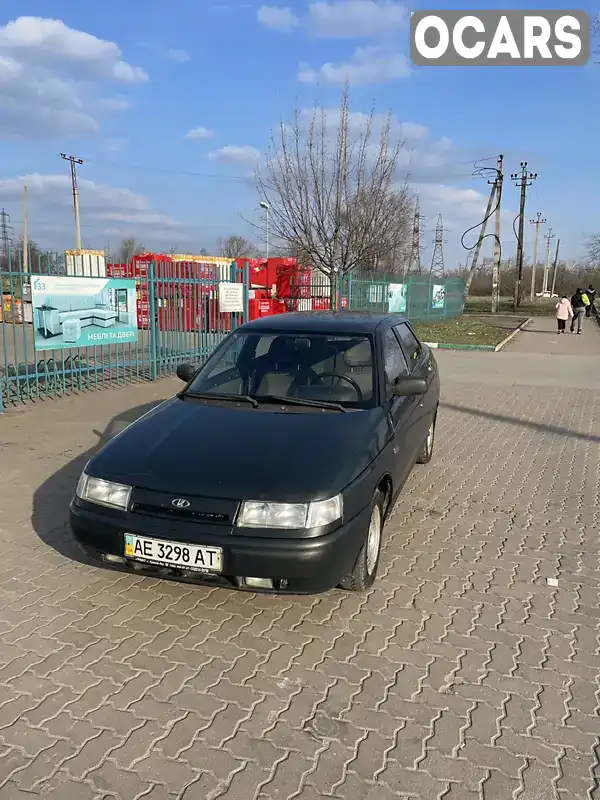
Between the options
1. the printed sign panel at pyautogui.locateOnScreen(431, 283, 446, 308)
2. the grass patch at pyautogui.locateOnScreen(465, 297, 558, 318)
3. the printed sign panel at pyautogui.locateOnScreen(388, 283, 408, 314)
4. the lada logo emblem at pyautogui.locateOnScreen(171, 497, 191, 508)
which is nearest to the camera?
the lada logo emblem at pyautogui.locateOnScreen(171, 497, 191, 508)

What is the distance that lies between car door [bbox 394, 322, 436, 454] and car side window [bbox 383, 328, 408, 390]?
0.12 metres

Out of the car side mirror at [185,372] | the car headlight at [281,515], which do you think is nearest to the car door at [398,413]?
the car headlight at [281,515]

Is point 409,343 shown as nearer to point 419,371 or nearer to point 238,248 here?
point 419,371

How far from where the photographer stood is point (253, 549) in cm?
295

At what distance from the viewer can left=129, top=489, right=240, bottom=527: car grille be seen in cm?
303

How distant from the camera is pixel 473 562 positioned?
413 cm

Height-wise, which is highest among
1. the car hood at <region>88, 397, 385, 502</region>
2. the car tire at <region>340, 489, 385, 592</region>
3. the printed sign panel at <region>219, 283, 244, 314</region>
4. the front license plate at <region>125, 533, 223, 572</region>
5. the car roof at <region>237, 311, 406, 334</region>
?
the printed sign panel at <region>219, 283, 244, 314</region>

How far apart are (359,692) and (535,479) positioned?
3785mm

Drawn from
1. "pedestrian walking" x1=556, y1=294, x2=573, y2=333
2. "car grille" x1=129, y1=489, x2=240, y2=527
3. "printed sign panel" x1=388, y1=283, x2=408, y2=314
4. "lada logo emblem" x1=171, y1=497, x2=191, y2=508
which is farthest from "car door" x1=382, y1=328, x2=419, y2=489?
"pedestrian walking" x1=556, y1=294, x2=573, y2=333

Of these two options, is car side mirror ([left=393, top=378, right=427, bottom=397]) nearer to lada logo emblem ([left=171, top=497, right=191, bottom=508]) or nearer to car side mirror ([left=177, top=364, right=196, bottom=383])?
car side mirror ([left=177, top=364, right=196, bottom=383])

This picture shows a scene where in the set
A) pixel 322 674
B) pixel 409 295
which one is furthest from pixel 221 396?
pixel 409 295

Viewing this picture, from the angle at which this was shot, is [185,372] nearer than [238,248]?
Yes

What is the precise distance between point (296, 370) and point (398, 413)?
2.61 ft

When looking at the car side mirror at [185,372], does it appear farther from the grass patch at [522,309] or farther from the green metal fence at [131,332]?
the grass patch at [522,309]
